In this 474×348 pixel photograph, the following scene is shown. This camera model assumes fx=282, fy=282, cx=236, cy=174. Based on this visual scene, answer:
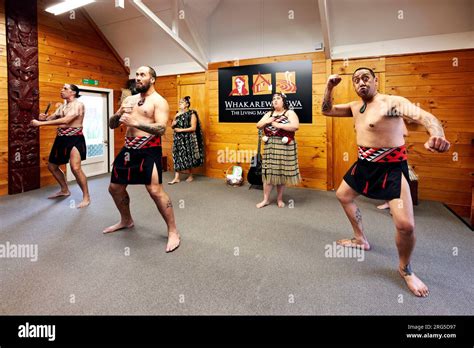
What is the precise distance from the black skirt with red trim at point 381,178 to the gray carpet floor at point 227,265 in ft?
1.90

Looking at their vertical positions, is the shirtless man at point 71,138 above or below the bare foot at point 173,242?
above

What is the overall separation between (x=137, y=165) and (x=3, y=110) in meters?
3.17

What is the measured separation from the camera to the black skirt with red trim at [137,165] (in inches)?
90.7

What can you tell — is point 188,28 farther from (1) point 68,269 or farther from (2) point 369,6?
(1) point 68,269

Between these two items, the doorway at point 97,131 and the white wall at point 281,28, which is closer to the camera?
the white wall at point 281,28

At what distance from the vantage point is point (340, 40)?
418cm

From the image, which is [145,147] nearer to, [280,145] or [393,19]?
[280,145]

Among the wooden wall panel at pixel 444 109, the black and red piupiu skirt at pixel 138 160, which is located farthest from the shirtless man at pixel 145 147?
the wooden wall panel at pixel 444 109

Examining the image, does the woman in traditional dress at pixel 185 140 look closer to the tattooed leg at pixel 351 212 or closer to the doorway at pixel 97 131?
the doorway at pixel 97 131

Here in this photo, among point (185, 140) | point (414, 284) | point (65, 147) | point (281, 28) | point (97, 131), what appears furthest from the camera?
point (97, 131)

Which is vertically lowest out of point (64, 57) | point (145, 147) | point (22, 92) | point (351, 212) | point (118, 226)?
point (118, 226)

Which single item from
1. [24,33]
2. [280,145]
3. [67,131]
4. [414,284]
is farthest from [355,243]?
[24,33]

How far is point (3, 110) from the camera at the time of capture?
159 inches

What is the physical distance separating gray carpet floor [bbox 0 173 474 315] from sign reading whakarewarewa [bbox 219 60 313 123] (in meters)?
1.96
